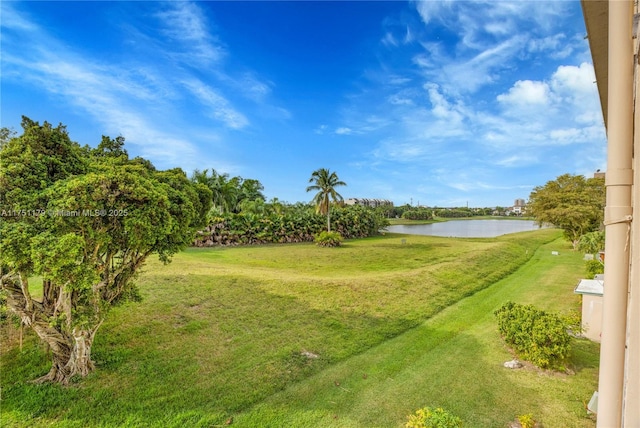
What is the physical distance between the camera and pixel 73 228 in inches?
192

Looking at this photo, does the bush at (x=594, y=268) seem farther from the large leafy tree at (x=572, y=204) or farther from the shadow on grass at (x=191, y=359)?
the large leafy tree at (x=572, y=204)

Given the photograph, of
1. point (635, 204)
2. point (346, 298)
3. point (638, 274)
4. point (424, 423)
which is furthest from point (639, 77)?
point (346, 298)

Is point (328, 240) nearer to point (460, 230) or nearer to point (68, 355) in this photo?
point (68, 355)

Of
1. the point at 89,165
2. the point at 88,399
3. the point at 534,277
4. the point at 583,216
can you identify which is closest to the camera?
the point at 88,399

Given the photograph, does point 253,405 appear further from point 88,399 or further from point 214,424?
point 88,399

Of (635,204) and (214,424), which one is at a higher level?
(635,204)

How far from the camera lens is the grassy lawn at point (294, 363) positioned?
5273mm

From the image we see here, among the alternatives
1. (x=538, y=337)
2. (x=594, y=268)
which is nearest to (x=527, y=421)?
(x=538, y=337)

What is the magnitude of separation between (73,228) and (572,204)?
3565 cm

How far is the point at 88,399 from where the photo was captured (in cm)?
537

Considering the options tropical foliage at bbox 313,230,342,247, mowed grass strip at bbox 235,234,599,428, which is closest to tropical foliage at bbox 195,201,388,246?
tropical foliage at bbox 313,230,342,247

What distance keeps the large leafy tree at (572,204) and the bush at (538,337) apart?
24.2 metres

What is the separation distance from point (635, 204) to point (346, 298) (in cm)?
1009

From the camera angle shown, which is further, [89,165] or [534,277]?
[534,277]
